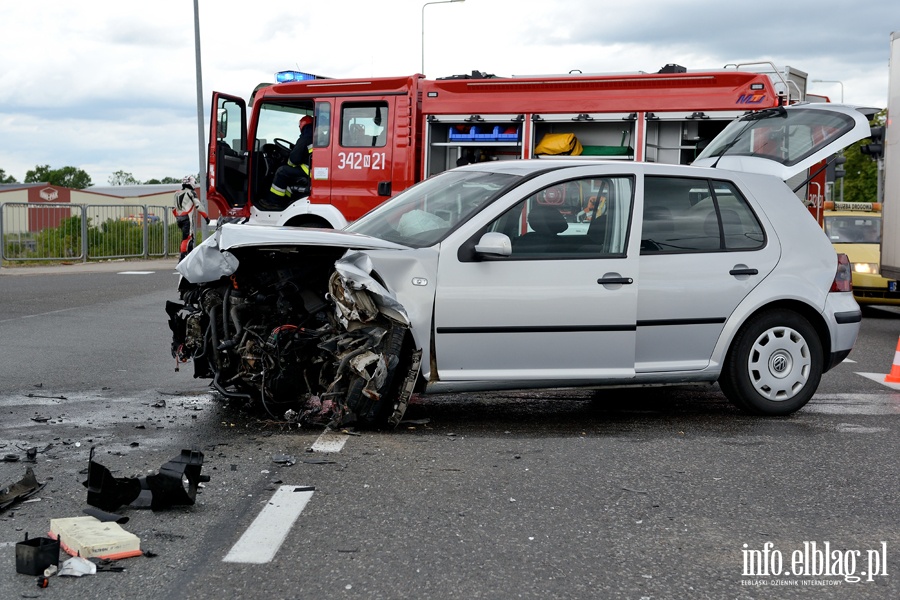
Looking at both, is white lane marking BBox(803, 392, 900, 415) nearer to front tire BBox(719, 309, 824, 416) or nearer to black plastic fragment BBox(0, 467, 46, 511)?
front tire BBox(719, 309, 824, 416)

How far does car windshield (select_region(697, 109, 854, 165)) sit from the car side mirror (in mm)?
2610

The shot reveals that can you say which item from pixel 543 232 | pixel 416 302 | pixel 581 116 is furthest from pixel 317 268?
pixel 581 116

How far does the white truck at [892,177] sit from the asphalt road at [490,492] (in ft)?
14.1

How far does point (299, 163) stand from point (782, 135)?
816 centimetres

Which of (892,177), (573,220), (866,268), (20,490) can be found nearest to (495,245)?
(573,220)

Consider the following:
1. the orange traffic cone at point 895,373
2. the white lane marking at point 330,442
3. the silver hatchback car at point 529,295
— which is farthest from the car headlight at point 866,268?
Answer: the white lane marking at point 330,442

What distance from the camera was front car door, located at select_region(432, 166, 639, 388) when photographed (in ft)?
20.2

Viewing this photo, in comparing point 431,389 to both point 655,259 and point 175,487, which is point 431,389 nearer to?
point 655,259

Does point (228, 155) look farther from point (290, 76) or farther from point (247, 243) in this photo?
point (247, 243)

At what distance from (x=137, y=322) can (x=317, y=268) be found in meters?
6.63

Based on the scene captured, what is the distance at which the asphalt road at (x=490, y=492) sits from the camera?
12.3 ft

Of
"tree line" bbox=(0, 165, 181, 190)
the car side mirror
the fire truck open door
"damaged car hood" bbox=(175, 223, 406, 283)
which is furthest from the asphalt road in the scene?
"tree line" bbox=(0, 165, 181, 190)

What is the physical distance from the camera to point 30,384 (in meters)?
7.78

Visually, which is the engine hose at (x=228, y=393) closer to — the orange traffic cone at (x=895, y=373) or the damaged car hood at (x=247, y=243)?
the damaged car hood at (x=247, y=243)
